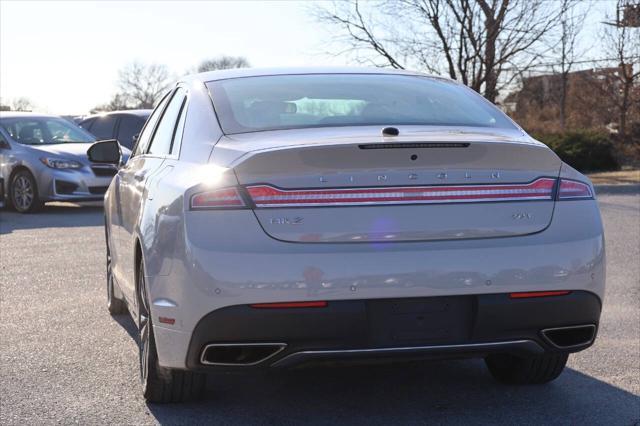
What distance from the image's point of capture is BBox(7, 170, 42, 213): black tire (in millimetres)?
16719

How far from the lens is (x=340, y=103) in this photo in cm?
527

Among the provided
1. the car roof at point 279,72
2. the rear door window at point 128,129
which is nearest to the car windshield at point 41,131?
the rear door window at point 128,129

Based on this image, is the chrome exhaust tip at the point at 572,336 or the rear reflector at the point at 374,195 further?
the chrome exhaust tip at the point at 572,336

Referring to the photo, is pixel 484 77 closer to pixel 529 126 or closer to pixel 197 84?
pixel 529 126

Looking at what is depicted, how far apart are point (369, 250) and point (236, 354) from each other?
709mm

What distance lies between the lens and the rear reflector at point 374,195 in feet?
14.1

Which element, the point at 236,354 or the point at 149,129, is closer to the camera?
the point at 236,354

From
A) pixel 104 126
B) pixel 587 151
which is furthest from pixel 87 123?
pixel 587 151

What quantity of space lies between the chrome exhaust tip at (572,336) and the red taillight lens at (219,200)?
56.3 inches

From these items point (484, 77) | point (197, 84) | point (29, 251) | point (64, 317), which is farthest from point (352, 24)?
point (197, 84)

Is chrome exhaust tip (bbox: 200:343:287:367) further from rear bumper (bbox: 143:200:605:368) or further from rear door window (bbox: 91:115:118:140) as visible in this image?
rear door window (bbox: 91:115:118:140)

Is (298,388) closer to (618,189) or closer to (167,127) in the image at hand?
(167,127)

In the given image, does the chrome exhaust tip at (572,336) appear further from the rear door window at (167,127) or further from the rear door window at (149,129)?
the rear door window at (149,129)

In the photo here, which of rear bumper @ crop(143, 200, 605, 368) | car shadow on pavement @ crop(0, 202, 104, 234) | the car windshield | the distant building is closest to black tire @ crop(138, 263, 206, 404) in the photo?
rear bumper @ crop(143, 200, 605, 368)
